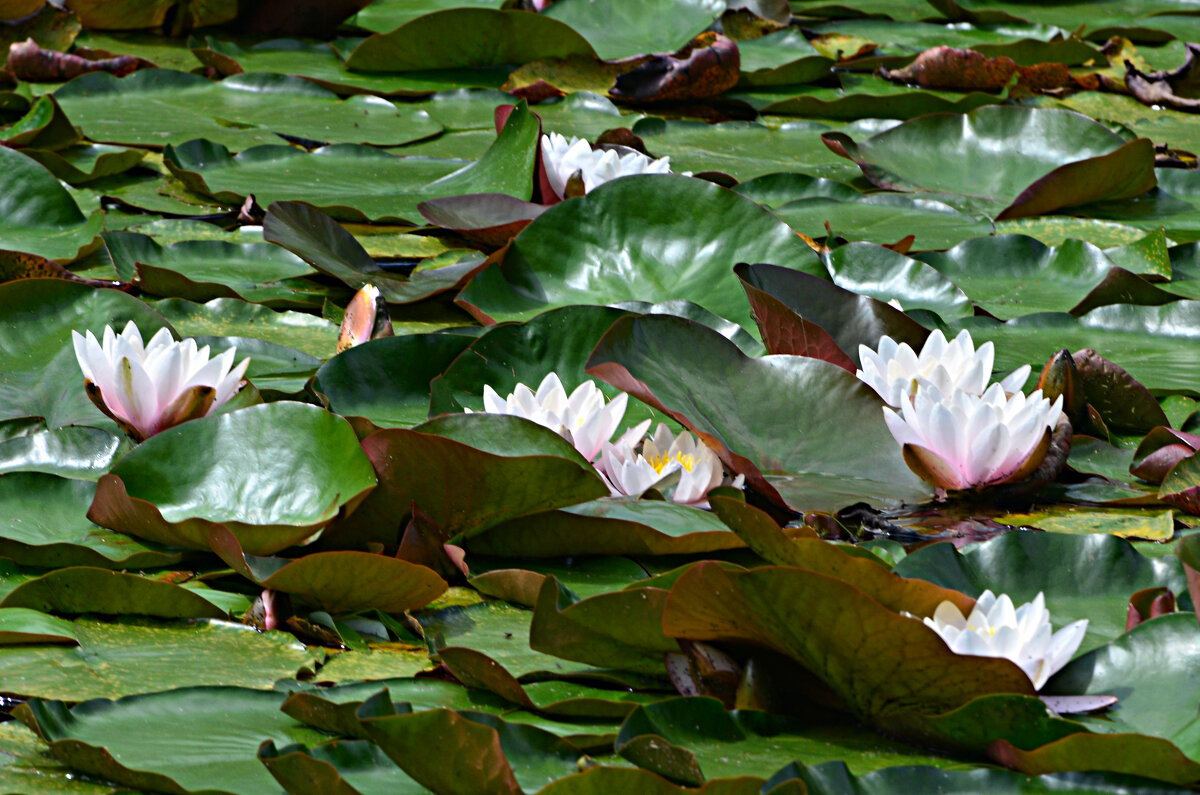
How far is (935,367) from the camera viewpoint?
5.68 ft

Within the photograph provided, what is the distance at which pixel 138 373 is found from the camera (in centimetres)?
161

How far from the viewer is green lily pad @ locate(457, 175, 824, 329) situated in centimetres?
221

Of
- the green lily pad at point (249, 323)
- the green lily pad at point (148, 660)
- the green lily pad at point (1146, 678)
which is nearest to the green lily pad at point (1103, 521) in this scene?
the green lily pad at point (1146, 678)

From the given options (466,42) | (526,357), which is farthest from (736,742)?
(466,42)

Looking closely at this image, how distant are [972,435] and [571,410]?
0.51 meters

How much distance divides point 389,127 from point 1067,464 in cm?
226

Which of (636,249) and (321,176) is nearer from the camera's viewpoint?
(636,249)

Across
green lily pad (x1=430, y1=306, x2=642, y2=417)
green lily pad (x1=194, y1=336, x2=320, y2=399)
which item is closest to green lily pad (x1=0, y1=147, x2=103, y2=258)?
green lily pad (x1=194, y1=336, x2=320, y2=399)

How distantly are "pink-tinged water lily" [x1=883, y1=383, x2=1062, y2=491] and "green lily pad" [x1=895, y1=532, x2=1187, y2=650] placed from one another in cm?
20

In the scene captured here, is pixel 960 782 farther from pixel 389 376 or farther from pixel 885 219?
pixel 885 219

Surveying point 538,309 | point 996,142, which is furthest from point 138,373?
point 996,142

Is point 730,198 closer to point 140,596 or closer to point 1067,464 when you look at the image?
point 1067,464

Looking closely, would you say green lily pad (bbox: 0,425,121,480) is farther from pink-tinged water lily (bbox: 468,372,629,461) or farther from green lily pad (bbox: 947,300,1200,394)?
green lily pad (bbox: 947,300,1200,394)

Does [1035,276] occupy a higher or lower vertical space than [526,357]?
lower
